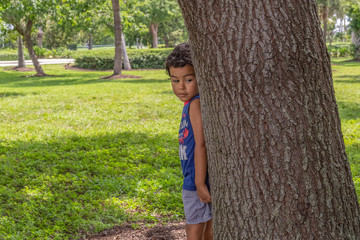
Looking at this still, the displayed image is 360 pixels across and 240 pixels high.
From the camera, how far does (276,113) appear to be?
6.47 feet

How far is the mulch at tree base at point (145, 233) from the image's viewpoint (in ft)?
11.7

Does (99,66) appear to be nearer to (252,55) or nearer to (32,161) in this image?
(32,161)

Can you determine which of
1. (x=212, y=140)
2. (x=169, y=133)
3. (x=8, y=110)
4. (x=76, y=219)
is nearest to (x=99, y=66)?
(x=8, y=110)

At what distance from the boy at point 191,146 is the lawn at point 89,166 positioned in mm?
1467

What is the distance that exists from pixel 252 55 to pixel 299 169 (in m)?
0.56

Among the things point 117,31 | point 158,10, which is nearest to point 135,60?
point 117,31

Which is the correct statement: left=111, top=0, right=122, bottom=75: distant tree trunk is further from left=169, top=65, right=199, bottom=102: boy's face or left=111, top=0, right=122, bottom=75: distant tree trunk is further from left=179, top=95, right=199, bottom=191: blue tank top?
left=179, top=95, right=199, bottom=191: blue tank top

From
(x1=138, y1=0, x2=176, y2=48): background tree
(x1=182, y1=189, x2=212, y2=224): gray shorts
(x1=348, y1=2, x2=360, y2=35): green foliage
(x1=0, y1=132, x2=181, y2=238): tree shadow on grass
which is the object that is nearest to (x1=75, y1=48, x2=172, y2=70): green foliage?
(x1=138, y1=0, x2=176, y2=48): background tree

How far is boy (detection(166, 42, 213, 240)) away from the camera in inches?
94.5

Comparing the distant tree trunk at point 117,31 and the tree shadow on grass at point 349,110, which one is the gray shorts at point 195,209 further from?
the distant tree trunk at point 117,31

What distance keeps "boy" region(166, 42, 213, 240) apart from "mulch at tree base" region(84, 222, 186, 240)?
101 cm

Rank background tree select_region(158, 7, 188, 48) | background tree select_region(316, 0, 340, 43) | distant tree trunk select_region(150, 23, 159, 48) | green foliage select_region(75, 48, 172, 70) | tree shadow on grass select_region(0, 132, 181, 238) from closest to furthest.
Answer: tree shadow on grass select_region(0, 132, 181, 238)
green foliage select_region(75, 48, 172, 70)
background tree select_region(316, 0, 340, 43)
distant tree trunk select_region(150, 23, 159, 48)
background tree select_region(158, 7, 188, 48)

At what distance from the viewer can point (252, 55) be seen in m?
1.97

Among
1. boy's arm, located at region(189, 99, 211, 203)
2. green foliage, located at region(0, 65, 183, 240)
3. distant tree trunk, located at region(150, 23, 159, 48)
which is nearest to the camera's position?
boy's arm, located at region(189, 99, 211, 203)
